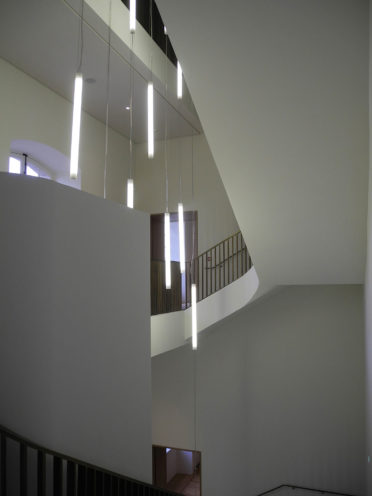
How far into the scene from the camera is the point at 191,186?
10047 mm

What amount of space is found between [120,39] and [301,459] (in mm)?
8337

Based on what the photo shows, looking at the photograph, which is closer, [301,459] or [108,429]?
[108,429]

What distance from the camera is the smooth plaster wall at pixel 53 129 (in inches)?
258

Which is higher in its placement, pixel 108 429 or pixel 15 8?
pixel 15 8

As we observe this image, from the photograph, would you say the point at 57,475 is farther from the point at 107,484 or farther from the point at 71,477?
the point at 107,484

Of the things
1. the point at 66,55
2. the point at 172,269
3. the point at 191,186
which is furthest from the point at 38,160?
the point at 191,186

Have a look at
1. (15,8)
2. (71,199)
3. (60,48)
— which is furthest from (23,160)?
(71,199)

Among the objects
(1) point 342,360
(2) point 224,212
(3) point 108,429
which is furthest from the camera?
(2) point 224,212

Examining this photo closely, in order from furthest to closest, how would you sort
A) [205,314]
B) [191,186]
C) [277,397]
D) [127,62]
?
[191,186], [277,397], [205,314], [127,62]

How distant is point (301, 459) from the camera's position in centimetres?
845

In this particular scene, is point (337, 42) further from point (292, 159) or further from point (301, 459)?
point (301, 459)

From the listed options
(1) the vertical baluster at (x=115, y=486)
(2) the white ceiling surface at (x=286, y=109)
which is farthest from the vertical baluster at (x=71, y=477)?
(2) the white ceiling surface at (x=286, y=109)

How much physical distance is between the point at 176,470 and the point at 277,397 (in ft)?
15.5

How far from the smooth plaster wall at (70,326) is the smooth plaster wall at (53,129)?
314 cm
